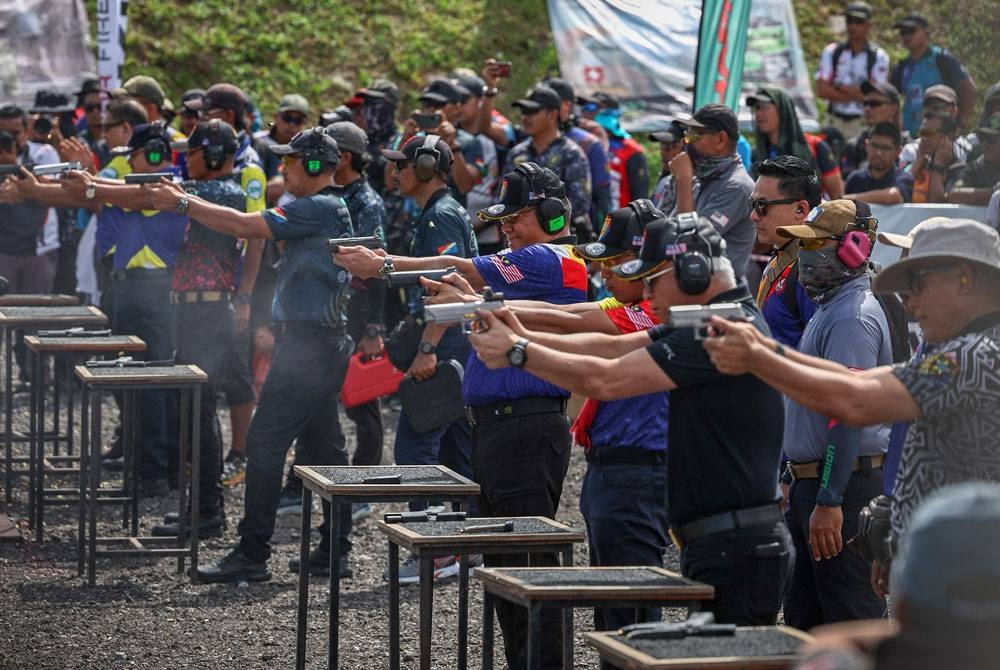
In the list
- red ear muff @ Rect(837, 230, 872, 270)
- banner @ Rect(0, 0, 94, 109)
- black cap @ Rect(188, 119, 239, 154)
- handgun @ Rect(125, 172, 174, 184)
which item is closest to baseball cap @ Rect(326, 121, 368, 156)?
black cap @ Rect(188, 119, 239, 154)

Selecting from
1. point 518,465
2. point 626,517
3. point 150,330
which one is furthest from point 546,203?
point 150,330

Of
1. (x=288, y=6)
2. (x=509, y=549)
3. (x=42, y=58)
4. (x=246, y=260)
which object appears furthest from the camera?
(x=288, y=6)

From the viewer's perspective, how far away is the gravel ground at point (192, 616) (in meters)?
7.51

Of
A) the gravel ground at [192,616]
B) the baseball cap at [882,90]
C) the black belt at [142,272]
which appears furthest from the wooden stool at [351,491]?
the baseball cap at [882,90]

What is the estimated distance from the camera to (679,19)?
16.3 metres

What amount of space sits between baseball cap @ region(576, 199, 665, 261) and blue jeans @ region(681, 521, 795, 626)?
1558mm

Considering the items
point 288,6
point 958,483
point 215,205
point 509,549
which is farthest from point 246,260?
point 288,6

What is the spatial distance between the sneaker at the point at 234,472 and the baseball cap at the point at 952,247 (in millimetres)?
7281

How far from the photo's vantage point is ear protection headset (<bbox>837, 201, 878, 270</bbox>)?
6262 millimetres

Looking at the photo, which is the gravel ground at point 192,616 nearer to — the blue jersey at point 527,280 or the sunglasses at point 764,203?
the blue jersey at point 527,280

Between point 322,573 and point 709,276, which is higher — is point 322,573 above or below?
below

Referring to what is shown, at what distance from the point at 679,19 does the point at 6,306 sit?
7.99 m

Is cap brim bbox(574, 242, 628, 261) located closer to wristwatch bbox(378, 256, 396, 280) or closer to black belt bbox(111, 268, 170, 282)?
wristwatch bbox(378, 256, 396, 280)

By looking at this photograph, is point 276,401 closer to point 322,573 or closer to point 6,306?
point 322,573
